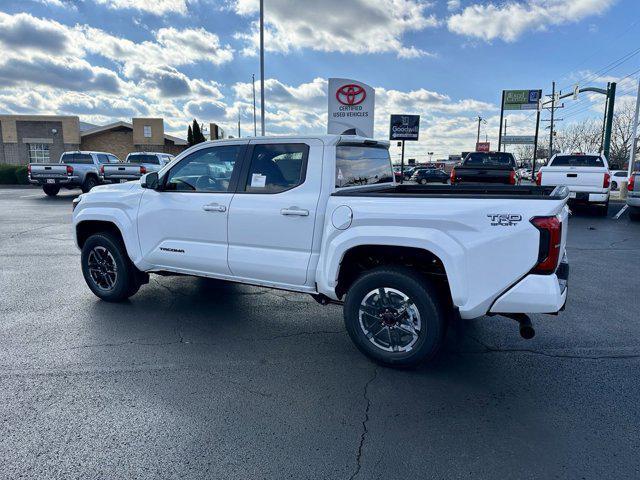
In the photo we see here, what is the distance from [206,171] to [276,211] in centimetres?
108

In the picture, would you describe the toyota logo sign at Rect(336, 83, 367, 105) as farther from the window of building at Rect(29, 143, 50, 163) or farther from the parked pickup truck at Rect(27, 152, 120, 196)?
the window of building at Rect(29, 143, 50, 163)

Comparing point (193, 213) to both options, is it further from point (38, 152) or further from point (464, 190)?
point (38, 152)

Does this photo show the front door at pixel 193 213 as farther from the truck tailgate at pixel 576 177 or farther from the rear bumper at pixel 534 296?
the truck tailgate at pixel 576 177

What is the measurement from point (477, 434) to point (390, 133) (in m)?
28.8

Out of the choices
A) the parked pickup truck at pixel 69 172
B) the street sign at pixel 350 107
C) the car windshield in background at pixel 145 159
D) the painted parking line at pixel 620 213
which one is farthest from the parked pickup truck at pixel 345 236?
the car windshield in background at pixel 145 159

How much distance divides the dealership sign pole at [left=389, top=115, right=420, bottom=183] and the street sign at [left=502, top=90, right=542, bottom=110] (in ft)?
103

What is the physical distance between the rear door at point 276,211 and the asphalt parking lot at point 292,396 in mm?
727

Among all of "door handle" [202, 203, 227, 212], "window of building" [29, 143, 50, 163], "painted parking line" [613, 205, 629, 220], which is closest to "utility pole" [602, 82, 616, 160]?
"painted parking line" [613, 205, 629, 220]

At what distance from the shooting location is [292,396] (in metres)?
3.26

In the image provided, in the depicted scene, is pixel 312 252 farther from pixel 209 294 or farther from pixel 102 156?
pixel 102 156

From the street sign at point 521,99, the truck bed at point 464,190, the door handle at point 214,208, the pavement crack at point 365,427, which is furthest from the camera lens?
the street sign at point 521,99

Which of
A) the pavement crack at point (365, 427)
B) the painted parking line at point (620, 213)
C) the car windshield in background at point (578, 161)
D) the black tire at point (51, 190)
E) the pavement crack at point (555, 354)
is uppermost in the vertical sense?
the car windshield in background at point (578, 161)

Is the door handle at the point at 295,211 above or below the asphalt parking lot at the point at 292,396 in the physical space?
above

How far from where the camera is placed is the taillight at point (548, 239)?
300 cm
